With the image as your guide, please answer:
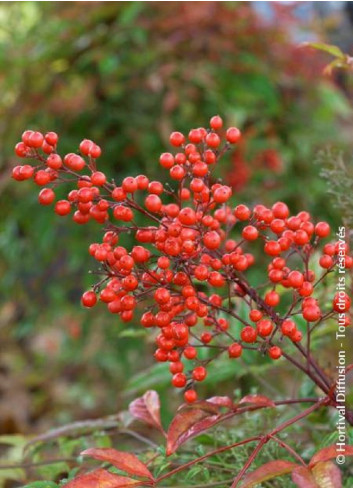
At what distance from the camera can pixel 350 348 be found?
60.6 inches

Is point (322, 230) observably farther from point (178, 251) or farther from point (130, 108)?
point (130, 108)

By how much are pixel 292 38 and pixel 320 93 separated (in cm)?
33

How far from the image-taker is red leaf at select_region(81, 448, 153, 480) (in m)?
0.70

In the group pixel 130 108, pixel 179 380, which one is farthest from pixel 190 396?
pixel 130 108

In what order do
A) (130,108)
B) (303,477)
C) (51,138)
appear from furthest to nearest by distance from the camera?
(130,108) < (51,138) < (303,477)

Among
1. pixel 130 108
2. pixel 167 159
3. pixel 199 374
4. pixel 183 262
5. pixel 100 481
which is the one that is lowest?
pixel 100 481

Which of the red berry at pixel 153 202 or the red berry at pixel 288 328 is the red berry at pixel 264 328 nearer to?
the red berry at pixel 288 328

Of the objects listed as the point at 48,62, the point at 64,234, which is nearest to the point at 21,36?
the point at 48,62

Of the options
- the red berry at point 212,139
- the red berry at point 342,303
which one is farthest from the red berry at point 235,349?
the red berry at point 212,139

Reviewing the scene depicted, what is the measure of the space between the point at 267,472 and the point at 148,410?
280 mm

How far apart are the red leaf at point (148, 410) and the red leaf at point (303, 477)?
0.26 m

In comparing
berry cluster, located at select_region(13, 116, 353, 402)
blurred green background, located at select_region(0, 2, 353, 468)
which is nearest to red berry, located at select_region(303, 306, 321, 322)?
berry cluster, located at select_region(13, 116, 353, 402)

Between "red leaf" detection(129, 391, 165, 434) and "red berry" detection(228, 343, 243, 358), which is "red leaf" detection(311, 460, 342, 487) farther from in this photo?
"red leaf" detection(129, 391, 165, 434)

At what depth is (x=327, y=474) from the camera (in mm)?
637
